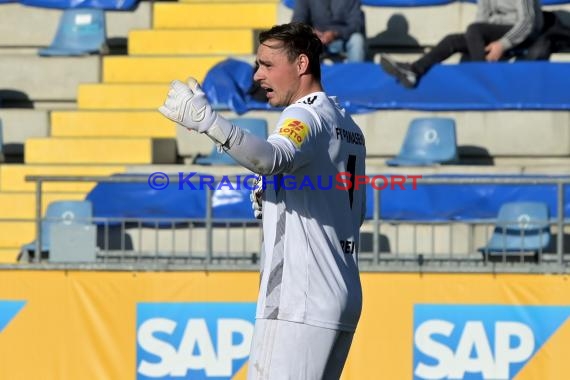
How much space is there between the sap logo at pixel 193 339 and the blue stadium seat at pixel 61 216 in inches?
32.7

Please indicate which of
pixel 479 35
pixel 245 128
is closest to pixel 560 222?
pixel 245 128

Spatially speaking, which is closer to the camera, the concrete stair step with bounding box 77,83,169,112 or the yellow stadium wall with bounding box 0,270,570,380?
the yellow stadium wall with bounding box 0,270,570,380

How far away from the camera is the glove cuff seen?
4.11 m

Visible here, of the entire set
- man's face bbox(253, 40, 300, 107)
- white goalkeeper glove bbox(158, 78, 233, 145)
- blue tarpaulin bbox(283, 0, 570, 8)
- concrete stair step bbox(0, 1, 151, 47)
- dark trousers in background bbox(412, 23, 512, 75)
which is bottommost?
white goalkeeper glove bbox(158, 78, 233, 145)

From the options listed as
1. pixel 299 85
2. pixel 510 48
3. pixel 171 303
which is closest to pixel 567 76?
pixel 510 48

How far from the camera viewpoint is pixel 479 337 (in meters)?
9.11

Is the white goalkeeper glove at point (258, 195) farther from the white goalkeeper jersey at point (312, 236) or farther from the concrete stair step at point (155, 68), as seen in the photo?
the concrete stair step at point (155, 68)

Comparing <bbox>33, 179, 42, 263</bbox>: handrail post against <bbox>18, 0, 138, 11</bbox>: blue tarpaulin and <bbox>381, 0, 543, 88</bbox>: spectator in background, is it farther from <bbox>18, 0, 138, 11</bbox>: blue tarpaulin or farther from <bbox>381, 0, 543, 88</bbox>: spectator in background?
<bbox>18, 0, 138, 11</bbox>: blue tarpaulin

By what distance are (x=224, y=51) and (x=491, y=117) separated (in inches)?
119

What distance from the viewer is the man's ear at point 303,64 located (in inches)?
176

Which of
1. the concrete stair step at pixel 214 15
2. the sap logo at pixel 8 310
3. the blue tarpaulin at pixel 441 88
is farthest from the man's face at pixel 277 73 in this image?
the concrete stair step at pixel 214 15

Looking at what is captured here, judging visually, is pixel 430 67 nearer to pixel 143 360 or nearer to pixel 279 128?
pixel 143 360

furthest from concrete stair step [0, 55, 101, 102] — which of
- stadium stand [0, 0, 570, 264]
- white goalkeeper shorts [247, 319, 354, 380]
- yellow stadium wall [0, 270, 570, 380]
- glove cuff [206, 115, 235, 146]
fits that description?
glove cuff [206, 115, 235, 146]

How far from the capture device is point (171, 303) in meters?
9.37
